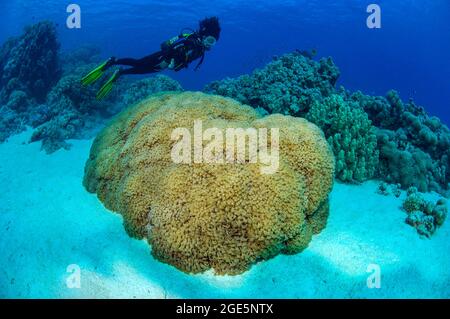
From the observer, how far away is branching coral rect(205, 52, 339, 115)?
712 cm

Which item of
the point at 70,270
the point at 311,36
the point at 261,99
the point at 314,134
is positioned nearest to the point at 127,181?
the point at 70,270

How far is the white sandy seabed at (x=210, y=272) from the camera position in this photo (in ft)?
13.2

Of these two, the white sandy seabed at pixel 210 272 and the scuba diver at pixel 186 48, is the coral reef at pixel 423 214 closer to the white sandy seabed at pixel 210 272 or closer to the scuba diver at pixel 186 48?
the white sandy seabed at pixel 210 272

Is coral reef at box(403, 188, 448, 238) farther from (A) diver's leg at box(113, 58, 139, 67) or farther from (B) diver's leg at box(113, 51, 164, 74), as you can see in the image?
(A) diver's leg at box(113, 58, 139, 67)

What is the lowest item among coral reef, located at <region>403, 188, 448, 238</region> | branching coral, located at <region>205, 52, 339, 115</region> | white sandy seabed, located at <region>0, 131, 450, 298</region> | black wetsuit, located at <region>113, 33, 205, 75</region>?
white sandy seabed, located at <region>0, 131, 450, 298</region>

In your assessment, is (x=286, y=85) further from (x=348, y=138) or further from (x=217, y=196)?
(x=217, y=196)

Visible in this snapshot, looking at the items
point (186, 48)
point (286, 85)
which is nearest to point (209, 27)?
point (186, 48)

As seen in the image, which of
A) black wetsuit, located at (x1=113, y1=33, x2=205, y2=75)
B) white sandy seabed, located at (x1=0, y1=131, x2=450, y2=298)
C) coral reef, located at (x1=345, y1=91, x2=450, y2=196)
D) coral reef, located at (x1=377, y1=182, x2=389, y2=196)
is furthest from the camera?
black wetsuit, located at (x1=113, y1=33, x2=205, y2=75)

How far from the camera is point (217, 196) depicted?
162 inches

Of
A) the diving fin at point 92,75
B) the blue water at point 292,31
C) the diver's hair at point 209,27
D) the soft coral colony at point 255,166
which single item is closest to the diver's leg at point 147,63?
the diving fin at point 92,75

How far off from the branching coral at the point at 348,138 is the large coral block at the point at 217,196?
4.54ft

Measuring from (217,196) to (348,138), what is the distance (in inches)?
124

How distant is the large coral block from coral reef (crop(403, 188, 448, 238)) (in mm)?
1487

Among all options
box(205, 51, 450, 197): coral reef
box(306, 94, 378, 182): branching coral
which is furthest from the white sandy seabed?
box(205, 51, 450, 197): coral reef
